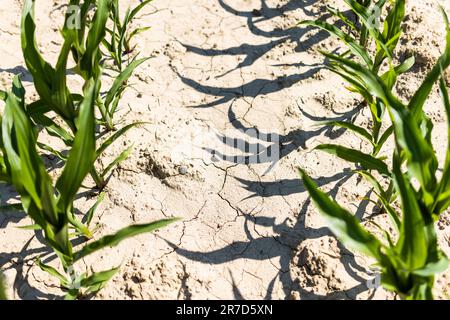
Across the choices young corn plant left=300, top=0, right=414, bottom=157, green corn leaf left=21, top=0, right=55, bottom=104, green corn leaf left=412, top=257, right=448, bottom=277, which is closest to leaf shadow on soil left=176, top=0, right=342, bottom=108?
young corn plant left=300, top=0, right=414, bottom=157

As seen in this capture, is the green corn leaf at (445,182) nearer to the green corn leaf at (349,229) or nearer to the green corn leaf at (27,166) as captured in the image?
the green corn leaf at (349,229)

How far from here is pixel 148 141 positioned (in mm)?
2607

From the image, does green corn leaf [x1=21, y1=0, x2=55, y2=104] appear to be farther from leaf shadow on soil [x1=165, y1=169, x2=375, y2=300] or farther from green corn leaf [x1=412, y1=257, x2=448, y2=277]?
green corn leaf [x1=412, y1=257, x2=448, y2=277]

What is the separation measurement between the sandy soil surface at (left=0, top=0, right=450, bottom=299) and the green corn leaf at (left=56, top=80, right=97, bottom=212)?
61cm

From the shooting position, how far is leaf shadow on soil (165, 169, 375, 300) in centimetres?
216

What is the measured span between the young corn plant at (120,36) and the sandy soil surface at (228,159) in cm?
10

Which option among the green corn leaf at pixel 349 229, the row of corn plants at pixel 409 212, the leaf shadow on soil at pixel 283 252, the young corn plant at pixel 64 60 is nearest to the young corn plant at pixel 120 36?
the young corn plant at pixel 64 60

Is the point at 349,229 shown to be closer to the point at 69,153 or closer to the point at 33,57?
the point at 69,153

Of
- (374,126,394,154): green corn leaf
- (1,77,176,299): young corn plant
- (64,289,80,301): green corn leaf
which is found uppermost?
(374,126,394,154): green corn leaf

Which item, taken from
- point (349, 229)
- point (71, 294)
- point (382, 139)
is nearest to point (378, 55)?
point (382, 139)

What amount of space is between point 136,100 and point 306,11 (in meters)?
1.23

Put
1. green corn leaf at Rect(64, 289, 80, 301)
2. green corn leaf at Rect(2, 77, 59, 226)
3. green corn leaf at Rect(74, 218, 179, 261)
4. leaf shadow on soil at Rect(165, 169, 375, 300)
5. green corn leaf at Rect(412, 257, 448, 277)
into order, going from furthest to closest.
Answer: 1. leaf shadow on soil at Rect(165, 169, 375, 300)
2. green corn leaf at Rect(64, 289, 80, 301)
3. green corn leaf at Rect(74, 218, 179, 261)
4. green corn leaf at Rect(2, 77, 59, 226)
5. green corn leaf at Rect(412, 257, 448, 277)
